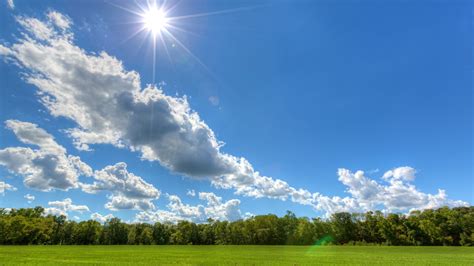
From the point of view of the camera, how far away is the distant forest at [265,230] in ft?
319

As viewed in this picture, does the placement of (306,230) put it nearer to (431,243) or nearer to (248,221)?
(248,221)

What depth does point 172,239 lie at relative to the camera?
132000 millimetres

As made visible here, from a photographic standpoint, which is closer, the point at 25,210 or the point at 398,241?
the point at 398,241

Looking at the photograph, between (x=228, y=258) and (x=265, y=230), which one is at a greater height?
(x=265, y=230)

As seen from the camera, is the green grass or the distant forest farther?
the distant forest

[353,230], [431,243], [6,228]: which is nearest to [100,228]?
[6,228]

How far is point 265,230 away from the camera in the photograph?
121 metres

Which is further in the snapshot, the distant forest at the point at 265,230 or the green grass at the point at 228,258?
the distant forest at the point at 265,230

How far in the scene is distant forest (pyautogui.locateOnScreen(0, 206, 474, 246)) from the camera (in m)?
97.1

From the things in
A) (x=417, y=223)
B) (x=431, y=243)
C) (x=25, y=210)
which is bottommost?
(x=431, y=243)

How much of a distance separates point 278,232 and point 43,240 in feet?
304

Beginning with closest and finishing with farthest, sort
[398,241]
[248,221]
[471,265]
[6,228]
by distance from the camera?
[471,265] < [6,228] < [398,241] < [248,221]

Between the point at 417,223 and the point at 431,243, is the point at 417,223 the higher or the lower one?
the higher one

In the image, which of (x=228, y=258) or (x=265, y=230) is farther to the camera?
(x=265, y=230)
